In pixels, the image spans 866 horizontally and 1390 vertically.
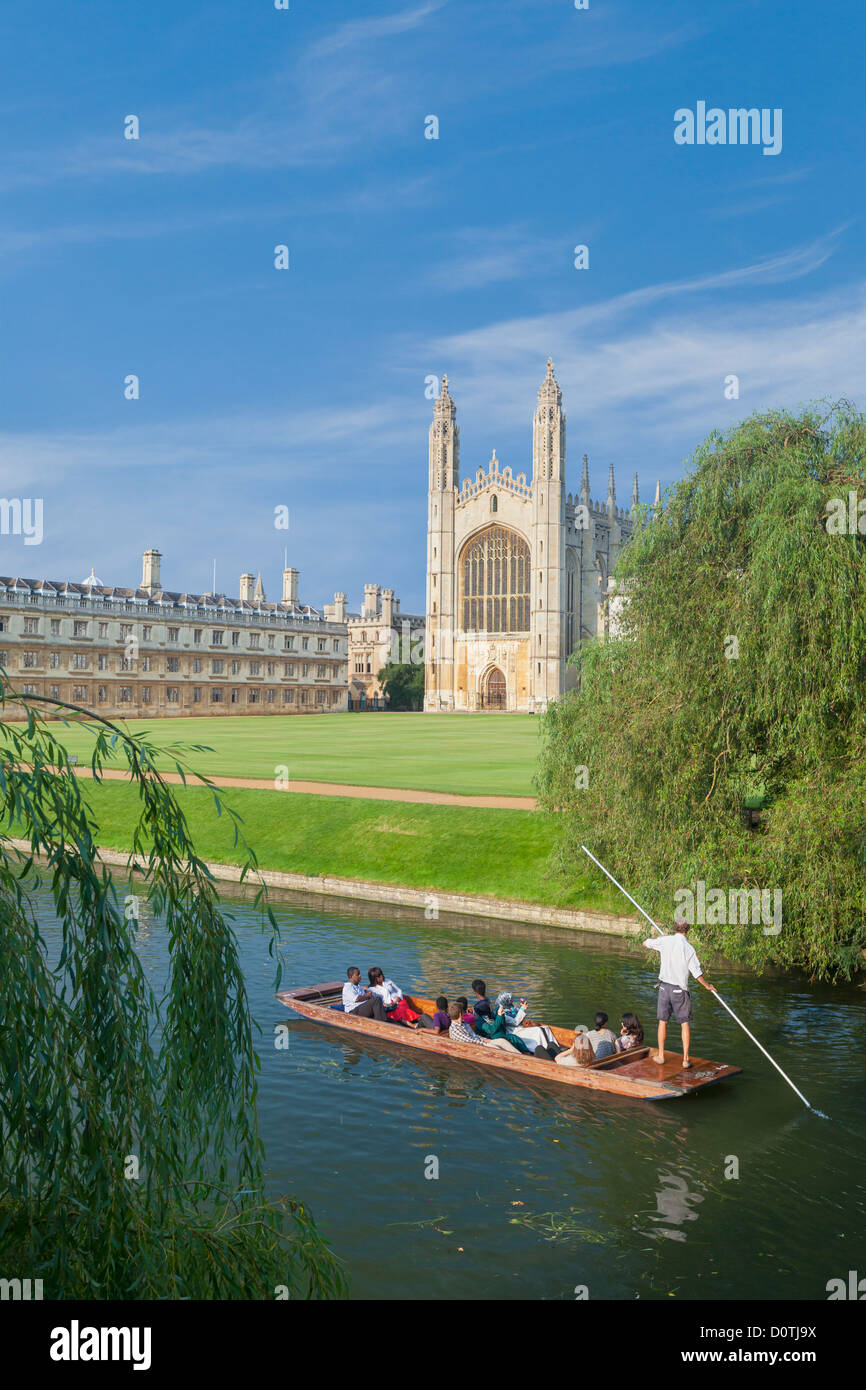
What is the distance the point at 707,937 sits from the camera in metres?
16.1

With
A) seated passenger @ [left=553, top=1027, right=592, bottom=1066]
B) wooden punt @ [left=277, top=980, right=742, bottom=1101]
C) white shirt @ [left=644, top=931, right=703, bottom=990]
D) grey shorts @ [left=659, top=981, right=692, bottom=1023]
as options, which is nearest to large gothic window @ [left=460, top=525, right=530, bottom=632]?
wooden punt @ [left=277, top=980, right=742, bottom=1101]

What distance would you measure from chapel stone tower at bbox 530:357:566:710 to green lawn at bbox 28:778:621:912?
210 feet

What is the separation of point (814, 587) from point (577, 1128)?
26.6 feet

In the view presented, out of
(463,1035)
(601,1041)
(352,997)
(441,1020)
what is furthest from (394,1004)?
(601,1041)

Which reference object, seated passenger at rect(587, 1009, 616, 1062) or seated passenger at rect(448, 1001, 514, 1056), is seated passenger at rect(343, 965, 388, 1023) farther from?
seated passenger at rect(587, 1009, 616, 1062)

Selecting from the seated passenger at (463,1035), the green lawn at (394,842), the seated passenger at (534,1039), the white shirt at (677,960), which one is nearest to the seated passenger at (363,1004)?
the seated passenger at (463,1035)

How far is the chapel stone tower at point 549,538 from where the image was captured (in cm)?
9219

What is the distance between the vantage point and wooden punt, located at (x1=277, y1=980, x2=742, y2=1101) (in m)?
12.2

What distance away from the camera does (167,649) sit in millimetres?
80750

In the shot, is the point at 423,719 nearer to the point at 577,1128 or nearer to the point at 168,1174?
the point at 577,1128

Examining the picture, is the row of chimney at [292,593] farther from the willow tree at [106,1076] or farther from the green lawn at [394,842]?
the willow tree at [106,1076]

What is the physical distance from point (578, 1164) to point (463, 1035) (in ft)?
9.63
